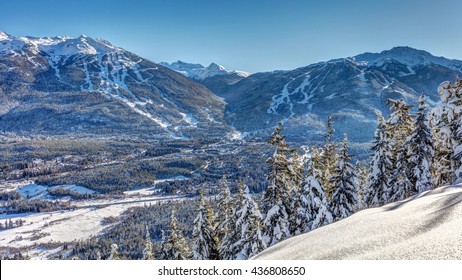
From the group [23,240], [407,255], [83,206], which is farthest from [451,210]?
[83,206]

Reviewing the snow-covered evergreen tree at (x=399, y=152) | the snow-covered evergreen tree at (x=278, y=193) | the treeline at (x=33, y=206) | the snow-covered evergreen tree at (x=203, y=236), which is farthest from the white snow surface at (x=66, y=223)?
the snow-covered evergreen tree at (x=399, y=152)

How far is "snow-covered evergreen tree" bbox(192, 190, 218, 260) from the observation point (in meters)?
26.9

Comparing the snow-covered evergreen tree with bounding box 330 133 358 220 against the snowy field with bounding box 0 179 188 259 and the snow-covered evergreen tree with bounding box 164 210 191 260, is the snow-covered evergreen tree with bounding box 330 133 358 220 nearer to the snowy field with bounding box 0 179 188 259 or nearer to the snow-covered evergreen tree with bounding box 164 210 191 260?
the snow-covered evergreen tree with bounding box 164 210 191 260

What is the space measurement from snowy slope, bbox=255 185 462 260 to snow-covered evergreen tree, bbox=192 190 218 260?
17975 mm

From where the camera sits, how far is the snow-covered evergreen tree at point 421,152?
76.3 feet

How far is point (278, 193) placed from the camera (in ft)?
76.1

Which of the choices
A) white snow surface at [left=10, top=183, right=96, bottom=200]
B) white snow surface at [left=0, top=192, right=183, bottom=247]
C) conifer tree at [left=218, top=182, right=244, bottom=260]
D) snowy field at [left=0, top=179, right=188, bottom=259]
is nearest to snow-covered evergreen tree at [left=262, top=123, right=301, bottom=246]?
conifer tree at [left=218, top=182, right=244, bottom=260]

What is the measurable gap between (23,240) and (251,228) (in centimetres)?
13380

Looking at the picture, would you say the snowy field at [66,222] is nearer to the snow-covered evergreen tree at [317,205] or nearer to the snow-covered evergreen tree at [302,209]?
the snow-covered evergreen tree at [302,209]

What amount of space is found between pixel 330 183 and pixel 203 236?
471 inches

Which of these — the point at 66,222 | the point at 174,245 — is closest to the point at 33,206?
the point at 66,222

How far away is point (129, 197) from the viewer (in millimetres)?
187750

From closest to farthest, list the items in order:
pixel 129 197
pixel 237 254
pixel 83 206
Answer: pixel 237 254 → pixel 83 206 → pixel 129 197
